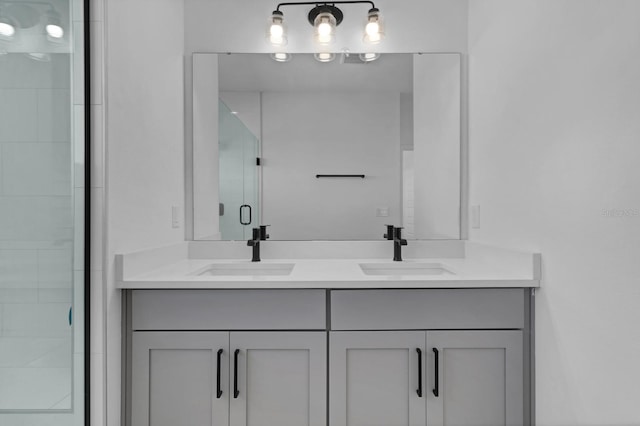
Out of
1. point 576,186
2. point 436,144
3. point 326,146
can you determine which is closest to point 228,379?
point 326,146

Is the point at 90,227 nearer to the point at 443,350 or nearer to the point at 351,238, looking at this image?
the point at 351,238

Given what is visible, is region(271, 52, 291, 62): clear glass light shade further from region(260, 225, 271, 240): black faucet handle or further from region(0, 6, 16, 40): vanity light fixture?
region(0, 6, 16, 40): vanity light fixture

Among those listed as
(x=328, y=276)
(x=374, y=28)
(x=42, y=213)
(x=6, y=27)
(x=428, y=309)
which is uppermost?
(x=374, y=28)

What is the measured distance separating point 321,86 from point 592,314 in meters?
1.55

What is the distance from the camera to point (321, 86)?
1.91m

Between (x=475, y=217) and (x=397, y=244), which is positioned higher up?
(x=475, y=217)

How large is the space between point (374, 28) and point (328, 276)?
4.31 feet

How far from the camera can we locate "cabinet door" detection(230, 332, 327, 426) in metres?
1.29

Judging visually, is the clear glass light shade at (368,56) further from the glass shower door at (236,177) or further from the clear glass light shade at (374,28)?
the glass shower door at (236,177)

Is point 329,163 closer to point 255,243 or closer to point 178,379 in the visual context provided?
point 255,243

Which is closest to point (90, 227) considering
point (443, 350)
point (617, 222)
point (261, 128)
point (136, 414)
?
point (136, 414)

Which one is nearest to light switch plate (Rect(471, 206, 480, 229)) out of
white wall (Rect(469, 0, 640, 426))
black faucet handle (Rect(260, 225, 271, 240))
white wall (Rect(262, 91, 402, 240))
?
white wall (Rect(469, 0, 640, 426))

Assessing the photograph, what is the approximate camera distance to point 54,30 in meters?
1.06

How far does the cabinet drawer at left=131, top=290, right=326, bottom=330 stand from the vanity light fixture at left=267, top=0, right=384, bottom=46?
1.33m
